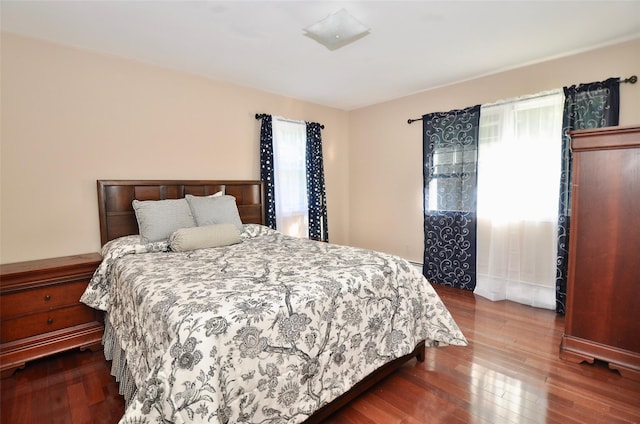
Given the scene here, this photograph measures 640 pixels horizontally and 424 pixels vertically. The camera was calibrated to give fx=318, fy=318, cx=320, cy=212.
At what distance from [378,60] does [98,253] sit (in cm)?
294

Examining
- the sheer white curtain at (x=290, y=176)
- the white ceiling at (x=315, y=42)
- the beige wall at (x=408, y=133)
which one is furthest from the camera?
the sheer white curtain at (x=290, y=176)

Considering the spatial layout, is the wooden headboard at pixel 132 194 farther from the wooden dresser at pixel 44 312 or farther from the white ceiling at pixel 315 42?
the white ceiling at pixel 315 42

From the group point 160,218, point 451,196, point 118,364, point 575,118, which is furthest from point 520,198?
point 118,364

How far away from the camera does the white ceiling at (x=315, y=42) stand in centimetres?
203

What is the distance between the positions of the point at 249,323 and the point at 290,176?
285 cm

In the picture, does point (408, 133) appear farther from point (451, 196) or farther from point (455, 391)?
point (455, 391)

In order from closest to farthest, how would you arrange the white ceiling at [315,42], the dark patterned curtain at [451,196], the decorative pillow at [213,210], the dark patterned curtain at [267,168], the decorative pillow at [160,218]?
the white ceiling at [315,42] < the decorative pillow at [160,218] < the decorative pillow at [213,210] < the dark patterned curtain at [451,196] < the dark patterned curtain at [267,168]

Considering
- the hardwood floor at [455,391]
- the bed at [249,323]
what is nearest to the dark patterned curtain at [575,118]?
the hardwood floor at [455,391]

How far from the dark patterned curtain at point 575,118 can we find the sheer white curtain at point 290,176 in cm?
267

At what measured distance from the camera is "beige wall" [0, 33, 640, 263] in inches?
92.4

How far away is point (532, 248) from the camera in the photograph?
10.1 feet

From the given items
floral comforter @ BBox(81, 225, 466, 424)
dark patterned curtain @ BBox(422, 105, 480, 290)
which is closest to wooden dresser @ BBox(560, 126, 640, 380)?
floral comforter @ BBox(81, 225, 466, 424)

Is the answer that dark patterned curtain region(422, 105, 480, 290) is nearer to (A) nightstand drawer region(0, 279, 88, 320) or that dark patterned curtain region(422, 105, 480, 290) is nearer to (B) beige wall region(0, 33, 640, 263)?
(B) beige wall region(0, 33, 640, 263)

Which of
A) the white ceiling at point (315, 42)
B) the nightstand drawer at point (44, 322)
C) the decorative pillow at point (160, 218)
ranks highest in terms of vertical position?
the white ceiling at point (315, 42)
